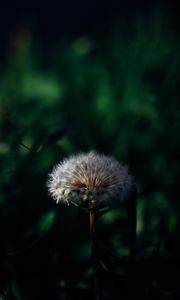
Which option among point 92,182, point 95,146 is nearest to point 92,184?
point 92,182

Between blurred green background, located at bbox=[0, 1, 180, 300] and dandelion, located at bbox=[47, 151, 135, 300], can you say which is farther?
blurred green background, located at bbox=[0, 1, 180, 300]

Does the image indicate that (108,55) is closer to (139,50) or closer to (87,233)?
(139,50)

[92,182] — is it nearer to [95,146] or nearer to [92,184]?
[92,184]

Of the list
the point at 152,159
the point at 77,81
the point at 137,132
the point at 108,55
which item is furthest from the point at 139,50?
the point at 152,159

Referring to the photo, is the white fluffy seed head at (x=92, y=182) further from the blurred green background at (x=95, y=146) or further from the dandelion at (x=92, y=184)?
the blurred green background at (x=95, y=146)

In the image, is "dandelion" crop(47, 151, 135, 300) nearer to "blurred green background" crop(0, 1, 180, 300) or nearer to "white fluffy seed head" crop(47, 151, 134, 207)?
"white fluffy seed head" crop(47, 151, 134, 207)

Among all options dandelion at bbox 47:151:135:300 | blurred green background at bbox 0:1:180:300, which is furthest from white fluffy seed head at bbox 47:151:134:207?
blurred green background at bbox 0:1:180:300
